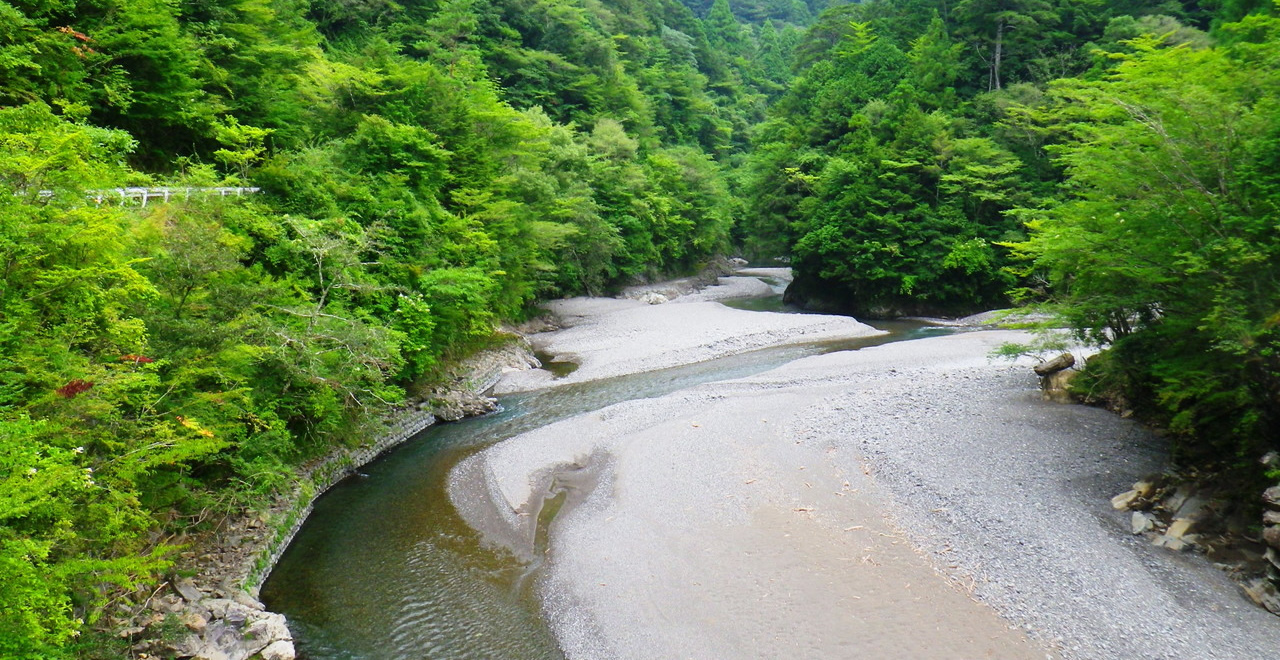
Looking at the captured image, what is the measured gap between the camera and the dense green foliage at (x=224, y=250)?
6.75m

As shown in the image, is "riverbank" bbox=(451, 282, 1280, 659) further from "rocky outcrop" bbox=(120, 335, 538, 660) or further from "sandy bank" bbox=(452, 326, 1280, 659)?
"rocky outcrop" bbox=(120, 335, 538, 660)

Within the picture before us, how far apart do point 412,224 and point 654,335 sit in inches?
444

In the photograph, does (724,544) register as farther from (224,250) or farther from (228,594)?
(224,250)

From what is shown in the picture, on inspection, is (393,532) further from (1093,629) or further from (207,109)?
(207,109)

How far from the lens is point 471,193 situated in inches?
875

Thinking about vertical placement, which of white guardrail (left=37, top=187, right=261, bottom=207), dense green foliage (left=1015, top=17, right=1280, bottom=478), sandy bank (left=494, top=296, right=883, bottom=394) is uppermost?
white guardrail (left=37, top=187, right=261, bottom=207)

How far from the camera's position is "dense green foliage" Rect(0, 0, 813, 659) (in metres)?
6.75

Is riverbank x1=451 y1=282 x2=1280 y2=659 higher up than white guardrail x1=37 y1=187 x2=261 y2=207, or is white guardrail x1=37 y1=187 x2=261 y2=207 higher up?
white guardrail x1=37 y1=187 x2=261 y2=207

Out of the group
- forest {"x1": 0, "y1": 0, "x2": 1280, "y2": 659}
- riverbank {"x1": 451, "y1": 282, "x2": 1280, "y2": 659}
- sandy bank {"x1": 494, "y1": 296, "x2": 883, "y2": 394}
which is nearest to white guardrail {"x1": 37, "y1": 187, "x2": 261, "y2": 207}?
forest {"x1": 0, "y1": 0, "x2": 1280, "y2": 659}

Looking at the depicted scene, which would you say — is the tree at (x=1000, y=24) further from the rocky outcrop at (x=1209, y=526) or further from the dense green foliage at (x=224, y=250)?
the rocky outcrop at (x=1209, y=526)

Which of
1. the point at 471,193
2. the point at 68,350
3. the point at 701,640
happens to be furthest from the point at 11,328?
the point at 471,193

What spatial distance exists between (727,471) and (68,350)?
405 inches

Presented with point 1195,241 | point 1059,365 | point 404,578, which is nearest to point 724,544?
point 404,578

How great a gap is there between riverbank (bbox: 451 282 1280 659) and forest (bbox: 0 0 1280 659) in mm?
2293
